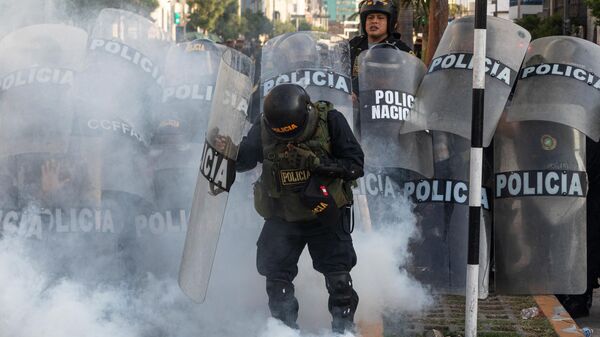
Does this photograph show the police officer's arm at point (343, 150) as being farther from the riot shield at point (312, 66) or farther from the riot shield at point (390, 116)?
the riot shield at point (390, 116)

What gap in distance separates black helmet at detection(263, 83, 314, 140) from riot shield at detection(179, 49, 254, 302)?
1.15 ft

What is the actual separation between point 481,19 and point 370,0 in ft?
8.50

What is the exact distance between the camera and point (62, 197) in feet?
21.9

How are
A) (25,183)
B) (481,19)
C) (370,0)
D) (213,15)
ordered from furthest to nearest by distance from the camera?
1. (213,15)
2. (370,0)
3. (25,183)
4. (481,19)

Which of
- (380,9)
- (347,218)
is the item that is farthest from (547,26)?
(347,218)

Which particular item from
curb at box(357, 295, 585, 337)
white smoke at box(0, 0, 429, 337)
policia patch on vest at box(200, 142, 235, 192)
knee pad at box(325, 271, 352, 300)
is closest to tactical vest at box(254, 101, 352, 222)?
policia patch on vest at box(200, 142, 235, 192)

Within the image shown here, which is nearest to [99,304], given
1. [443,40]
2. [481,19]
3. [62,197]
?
[62,197]

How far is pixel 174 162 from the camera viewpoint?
6895 millimetres

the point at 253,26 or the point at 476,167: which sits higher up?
the point at 476,167

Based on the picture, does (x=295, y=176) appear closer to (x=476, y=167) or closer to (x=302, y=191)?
(x=302, y=191)

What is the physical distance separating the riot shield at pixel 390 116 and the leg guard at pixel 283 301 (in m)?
1.74

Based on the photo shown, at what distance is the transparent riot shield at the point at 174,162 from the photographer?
689 cm

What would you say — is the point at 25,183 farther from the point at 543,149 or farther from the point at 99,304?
the point at 543,149

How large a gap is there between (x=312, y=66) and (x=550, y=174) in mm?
1703
